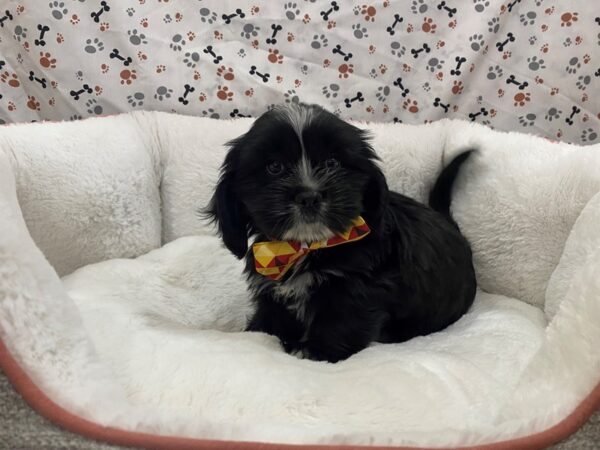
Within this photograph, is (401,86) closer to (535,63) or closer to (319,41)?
(319,41)

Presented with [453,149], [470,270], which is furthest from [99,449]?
[453,149]

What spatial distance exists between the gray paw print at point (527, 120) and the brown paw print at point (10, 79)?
2.31 m

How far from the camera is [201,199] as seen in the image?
248 cm

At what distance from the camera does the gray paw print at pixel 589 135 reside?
104 inches

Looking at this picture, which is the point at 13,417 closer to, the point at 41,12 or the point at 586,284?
the point at 586,284

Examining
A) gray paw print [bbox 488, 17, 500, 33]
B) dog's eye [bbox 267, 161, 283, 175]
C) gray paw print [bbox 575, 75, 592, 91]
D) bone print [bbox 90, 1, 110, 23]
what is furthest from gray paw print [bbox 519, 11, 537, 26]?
bone print [bbox 90, 1, 110, 23]

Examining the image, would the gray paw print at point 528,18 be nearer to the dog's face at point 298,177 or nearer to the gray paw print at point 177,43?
the dog's face at point 298,177

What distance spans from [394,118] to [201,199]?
1000 millimetres

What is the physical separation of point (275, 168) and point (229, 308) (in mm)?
739

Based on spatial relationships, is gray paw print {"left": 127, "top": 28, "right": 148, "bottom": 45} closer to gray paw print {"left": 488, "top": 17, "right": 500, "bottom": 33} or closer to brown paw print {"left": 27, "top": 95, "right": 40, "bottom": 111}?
brown paw print {"left": 27, "top": 95, "right": 40, "bottom": 111}

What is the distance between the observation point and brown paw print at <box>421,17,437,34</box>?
257 centimetres

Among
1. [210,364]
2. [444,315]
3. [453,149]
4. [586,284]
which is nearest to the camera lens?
[586,284]

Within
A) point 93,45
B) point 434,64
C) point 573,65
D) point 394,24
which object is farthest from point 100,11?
point 573,65

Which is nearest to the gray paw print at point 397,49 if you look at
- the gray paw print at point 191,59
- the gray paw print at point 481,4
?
the gray paw print at point 481,4
